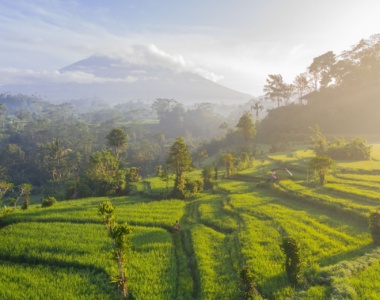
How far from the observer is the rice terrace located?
14.4m

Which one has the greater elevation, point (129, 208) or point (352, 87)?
point (352, 87)

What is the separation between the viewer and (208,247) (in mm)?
19078

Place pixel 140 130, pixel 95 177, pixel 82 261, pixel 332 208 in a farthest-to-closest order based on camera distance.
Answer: pixel 140 130, pixel 95 177, pixel 332 208, pixel 82 261

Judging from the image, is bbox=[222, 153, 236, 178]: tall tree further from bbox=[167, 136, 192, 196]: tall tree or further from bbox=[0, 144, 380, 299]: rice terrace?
bbox=[0, 144, 380, 299]: rice terrace

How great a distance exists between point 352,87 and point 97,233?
73.6 metres

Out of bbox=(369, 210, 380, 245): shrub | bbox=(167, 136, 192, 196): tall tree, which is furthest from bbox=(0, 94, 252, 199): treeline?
bbox=(369, 210, 380, 245): shrub

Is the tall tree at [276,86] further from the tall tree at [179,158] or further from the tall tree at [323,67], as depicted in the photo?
the tall tree at [179,158]

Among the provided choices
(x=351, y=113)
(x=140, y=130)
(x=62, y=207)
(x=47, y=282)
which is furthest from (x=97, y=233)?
(x=140, y=130)

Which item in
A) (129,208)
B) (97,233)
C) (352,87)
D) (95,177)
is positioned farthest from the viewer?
(352,87)

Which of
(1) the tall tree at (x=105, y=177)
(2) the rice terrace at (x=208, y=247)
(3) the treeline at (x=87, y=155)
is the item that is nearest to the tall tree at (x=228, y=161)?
(2) the rice terrace at (x=208, y=247)

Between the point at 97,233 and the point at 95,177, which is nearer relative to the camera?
the point at 97,233

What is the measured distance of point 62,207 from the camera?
91.4 feet

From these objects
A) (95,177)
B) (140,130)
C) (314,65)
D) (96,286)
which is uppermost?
(314,65)

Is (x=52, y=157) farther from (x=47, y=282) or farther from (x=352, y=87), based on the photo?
(x=352, y=87)
